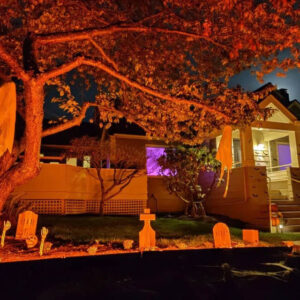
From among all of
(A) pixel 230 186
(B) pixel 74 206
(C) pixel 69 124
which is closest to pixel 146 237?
(C) pixel 69 124

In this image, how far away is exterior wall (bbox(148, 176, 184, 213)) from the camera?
1744cm

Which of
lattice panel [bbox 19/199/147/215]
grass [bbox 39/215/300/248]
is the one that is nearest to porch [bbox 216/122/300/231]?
grass [bbox 39/215/300/248]

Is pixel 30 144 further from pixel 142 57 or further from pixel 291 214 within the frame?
pixel 291 214

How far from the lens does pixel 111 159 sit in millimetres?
15125

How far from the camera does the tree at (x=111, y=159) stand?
1430cm

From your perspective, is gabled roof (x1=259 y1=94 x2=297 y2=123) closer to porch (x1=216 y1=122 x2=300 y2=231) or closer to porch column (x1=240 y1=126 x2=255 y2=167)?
porch (x1=216 y1=122 x2=300 y2=231)

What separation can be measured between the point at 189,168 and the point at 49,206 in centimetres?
600

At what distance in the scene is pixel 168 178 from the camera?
15.4 meters

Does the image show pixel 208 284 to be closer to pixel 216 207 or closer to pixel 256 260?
pixel 256 260

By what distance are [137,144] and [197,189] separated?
5.23m

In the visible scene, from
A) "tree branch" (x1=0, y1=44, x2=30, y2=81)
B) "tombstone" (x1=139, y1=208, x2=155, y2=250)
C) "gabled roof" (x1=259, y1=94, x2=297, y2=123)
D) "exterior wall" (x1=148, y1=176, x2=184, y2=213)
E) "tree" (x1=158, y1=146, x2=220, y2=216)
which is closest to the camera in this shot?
"tree branch" (x1=0, y1=44, x2=30, y2=81)

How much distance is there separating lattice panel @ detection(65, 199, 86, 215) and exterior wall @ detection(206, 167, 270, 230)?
6.69 meters

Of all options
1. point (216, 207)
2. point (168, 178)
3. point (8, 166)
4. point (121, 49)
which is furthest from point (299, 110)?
point (8, 166)

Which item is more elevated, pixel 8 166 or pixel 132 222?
pixel 8 166
